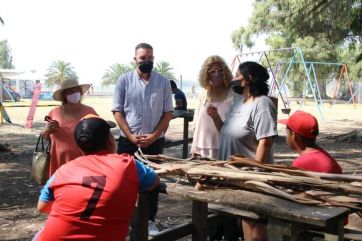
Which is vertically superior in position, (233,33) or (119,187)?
(233,33)

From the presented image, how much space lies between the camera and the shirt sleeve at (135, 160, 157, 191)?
7.84 ft

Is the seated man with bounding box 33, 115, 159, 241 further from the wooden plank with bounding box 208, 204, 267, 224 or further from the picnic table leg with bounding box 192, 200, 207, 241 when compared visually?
the picnic table leg with bounding box 192, 200, 207, 241

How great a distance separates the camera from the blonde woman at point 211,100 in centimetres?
395

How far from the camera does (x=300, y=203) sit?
2174mm

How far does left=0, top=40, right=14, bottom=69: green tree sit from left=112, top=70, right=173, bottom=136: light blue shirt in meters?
99.7

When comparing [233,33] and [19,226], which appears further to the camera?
[233,33]

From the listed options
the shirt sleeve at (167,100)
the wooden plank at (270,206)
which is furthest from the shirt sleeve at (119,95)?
the wooden plank at (270,206)

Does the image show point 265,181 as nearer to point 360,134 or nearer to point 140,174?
point 140,174

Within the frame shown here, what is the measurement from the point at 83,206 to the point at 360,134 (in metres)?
11.5

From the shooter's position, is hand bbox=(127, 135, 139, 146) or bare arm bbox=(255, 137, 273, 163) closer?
bare arm bbox=(255, 137, 273, 163)

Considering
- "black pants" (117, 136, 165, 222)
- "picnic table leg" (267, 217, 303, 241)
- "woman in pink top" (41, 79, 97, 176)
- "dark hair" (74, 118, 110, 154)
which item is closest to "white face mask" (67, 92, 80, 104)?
"woman in pink top" (41, 79, 97, 176)

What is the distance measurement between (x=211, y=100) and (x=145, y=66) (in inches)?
26.2

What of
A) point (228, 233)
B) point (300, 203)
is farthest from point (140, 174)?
point (228, 233)

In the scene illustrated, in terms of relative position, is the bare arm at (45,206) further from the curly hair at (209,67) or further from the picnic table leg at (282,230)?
the curly hair at (209,67)
